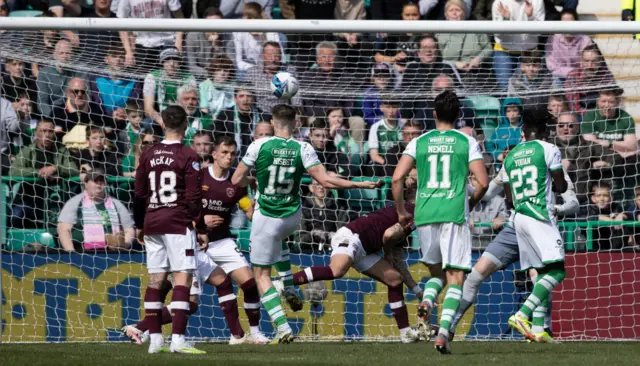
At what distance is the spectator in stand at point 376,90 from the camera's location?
1360cm

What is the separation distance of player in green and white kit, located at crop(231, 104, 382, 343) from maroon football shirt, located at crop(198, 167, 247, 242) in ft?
2.33

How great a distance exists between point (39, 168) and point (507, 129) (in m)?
5.36

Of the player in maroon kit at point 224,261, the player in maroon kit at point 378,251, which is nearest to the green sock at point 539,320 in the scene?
the player in maroon kit at point 378,251

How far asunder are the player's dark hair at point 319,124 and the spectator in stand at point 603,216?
10.2 feet

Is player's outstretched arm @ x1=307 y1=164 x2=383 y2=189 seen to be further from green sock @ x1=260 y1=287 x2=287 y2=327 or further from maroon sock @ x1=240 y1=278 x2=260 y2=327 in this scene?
maroon sock @ x1=240 y1=278 x2=260 y2=327

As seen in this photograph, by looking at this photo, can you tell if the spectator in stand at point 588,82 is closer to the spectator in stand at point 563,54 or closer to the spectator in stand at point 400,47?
the spectator in stand at point 563,54

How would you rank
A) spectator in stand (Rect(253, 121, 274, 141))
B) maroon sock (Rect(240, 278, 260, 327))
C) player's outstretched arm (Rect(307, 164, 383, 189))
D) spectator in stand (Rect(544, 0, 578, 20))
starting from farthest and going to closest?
spectator in stand (Rect(544, 0, 578, 20))
spectator in stand (Rect(253, 121, 274, 141))
maroon sock (Rect(240, 278, 260, 327))
player's outstretched arm (Rect(307, 164, 383, 189))

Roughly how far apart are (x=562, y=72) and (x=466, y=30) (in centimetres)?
298

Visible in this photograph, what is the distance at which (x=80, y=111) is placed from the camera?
13195 mm

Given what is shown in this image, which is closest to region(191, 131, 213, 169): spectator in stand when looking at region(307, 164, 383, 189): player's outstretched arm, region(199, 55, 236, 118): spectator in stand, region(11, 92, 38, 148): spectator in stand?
region(199, 55, 236, 118): spectator in stand

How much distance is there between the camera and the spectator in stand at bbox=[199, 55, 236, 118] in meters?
13.5

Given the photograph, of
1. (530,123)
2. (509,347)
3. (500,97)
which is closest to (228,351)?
(509,347)

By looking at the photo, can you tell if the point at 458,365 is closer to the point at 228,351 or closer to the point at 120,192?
the point at 228,351

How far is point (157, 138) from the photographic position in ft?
43.9
